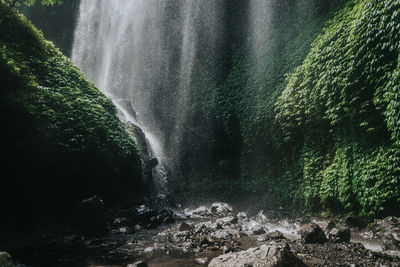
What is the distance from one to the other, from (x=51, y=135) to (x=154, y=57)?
1613cm

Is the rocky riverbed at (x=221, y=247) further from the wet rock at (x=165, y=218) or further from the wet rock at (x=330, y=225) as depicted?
the wet rock at (x=165, y=218)

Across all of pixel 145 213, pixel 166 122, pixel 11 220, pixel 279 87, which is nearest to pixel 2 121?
pixel 11 220

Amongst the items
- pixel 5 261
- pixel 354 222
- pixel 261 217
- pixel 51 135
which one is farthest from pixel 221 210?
pixel 5 261

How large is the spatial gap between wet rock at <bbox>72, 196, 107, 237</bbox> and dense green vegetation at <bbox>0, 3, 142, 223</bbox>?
1.80 feet

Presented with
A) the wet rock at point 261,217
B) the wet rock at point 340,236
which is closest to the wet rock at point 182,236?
the wet rock at point 261,217

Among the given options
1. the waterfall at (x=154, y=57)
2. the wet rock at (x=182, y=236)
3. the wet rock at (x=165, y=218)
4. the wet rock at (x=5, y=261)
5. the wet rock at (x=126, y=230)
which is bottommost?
the wet rock at (x=182, y=236)

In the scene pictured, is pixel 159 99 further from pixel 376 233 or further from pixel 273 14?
pixel 376 233

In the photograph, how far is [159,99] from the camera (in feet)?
62.7

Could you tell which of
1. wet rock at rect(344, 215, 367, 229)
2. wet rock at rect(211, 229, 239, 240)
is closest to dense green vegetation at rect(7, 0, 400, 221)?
wet rock at rect(344, 215, 367, 229)

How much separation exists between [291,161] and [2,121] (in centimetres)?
869

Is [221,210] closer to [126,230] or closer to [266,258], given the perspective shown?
[126,230]

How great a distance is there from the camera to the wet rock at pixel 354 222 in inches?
211

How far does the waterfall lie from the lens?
16438 mm

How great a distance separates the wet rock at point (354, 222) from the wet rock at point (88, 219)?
6.22 meters
